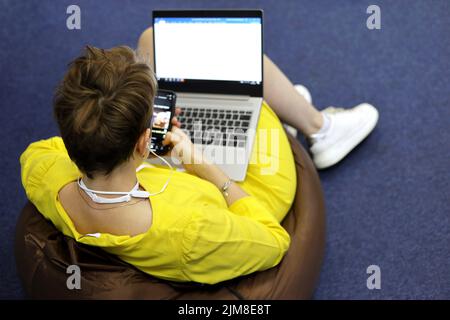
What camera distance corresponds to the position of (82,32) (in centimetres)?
245

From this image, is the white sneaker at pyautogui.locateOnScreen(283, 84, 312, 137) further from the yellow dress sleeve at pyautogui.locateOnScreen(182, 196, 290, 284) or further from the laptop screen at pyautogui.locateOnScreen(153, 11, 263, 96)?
the yellow dress sleeve at pyautogui.locateOnScreen(182, 196, 290, 284)

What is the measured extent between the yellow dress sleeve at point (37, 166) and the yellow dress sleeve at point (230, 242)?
1.32 feet

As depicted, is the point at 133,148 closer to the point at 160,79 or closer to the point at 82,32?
the point at 160,79

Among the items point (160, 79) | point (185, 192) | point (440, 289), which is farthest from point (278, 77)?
point (440, 289)

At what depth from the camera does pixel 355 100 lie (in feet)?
7.02

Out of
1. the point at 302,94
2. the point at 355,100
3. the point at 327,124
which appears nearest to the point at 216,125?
the point at 327,124

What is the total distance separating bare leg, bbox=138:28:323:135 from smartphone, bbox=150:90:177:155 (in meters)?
0.28

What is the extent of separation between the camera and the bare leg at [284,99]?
169cm

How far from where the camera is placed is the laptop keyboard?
5.09ft

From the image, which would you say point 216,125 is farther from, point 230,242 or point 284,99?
point 230,242

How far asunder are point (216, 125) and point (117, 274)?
58 cm

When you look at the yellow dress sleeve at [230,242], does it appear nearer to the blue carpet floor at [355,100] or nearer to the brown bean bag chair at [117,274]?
the brown bean bag chair at [117,274]

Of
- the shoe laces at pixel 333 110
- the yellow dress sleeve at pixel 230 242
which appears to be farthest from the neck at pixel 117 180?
the shoe laces at pixel 333 110

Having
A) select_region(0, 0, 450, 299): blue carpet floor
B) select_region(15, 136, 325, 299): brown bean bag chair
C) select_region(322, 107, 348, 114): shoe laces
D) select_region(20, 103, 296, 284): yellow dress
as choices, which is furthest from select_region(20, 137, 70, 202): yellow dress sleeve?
select_region(322, 107, 348, 114): shoe laces
